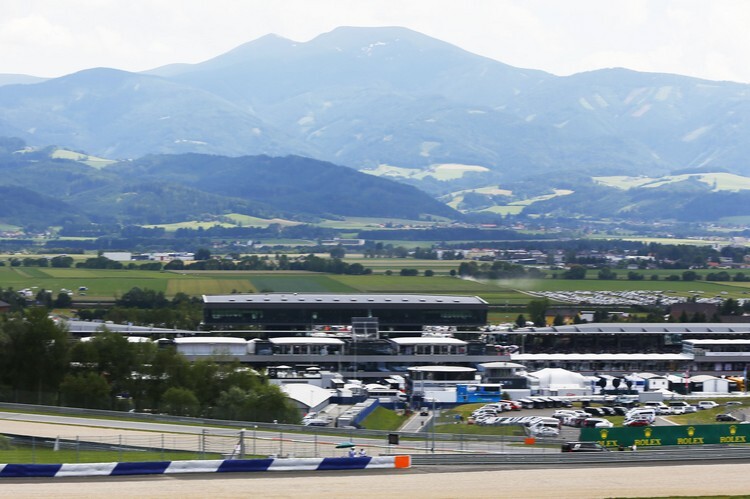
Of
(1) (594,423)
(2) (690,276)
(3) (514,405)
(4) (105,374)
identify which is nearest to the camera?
(1) (594,423)

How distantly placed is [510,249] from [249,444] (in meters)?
112

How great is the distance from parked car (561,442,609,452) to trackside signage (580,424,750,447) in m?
0.14

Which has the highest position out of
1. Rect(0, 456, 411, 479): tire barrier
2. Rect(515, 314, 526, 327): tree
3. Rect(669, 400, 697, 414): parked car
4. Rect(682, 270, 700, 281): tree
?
Rect(0, 456, 411, 479): tire barrier

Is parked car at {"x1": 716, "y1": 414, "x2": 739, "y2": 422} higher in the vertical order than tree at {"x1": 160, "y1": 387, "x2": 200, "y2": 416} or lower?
lower

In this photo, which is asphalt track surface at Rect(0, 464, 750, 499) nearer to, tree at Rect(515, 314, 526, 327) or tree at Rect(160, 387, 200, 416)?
tree at Rect(160, 387, 200, 416)

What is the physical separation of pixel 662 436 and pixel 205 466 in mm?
11105

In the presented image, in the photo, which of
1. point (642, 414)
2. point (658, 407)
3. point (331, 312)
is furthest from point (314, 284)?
point (642, 414)

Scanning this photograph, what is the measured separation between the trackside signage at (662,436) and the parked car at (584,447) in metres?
0.14

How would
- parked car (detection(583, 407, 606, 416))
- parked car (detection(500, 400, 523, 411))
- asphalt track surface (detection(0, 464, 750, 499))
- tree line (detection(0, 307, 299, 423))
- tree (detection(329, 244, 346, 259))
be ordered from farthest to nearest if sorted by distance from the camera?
tree (detection(329, 244, 346, 259)) → parked car (detection(500, 400, 523, 411)) → parked car (detection(583, 407, 606, 416)) → tree line (detection(0, 307, 299, 423)) → asphalt track surface (detection(0, 464, 750, 499))

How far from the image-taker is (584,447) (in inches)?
1148

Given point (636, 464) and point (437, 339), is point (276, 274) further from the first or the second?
point (636, 464)

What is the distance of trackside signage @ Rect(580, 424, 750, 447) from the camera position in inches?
1157

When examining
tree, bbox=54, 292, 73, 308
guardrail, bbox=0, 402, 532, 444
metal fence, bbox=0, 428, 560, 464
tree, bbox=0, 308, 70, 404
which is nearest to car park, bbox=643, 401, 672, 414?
guardrail, bbox=0, 402, 532, 444

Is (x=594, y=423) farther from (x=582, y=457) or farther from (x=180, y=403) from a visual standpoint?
(x=180, y=403)
